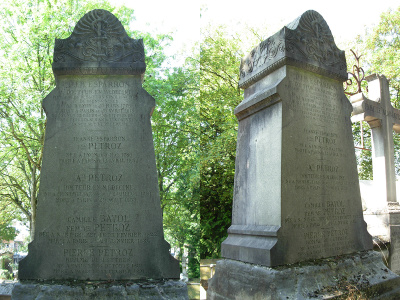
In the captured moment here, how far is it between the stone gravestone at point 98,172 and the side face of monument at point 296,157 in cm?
142

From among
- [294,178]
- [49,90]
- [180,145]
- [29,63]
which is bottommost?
[294,178]

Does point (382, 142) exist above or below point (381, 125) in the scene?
below

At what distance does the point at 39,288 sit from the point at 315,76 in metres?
4.89

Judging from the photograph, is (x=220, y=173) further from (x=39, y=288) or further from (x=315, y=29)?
(x=39, y=288)

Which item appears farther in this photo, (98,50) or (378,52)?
(378,52)

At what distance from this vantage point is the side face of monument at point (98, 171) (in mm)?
4379

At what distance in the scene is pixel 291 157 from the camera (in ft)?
15.3

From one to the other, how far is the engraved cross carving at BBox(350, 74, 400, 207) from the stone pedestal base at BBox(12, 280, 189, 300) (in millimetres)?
5888

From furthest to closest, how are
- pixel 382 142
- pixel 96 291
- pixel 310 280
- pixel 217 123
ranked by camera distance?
pixel 217 123
pixel 382 142
pixel 310 280
pixel 96 291

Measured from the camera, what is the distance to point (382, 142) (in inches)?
318

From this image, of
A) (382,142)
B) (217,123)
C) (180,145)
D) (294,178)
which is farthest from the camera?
(217,123)

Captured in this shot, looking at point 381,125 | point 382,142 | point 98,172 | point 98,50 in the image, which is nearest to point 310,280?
point 98,172

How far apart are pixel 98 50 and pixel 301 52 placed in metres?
3.06

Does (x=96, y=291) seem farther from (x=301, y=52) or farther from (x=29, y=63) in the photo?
(x=29, y=63)
